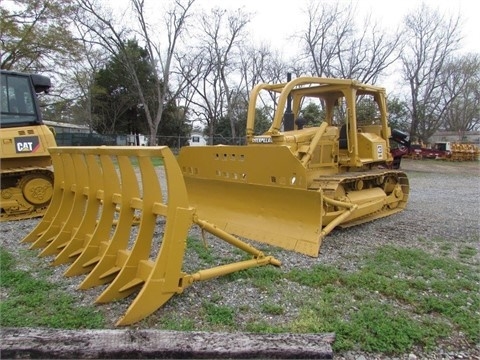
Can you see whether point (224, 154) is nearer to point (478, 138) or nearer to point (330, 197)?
point (330, 197)

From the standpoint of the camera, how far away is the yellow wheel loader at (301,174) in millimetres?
5129

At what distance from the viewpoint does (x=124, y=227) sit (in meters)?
3.71

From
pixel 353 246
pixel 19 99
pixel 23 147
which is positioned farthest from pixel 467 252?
pixel 19 99

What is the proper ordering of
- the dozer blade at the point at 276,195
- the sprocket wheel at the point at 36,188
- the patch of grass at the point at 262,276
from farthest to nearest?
the sprocket wheel at the point at 36,188, the dozer blade at the point at 276,195, the patch of grass at the point at 262,276

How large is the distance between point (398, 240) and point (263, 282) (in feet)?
9.06

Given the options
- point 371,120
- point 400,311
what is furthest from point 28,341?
point 371,120

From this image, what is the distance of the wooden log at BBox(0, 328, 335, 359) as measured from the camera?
102 inches

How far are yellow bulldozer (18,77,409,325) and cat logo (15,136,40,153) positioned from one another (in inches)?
70.9

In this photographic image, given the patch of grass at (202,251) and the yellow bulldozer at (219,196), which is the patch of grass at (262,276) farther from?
the patch of grass at (202,251)

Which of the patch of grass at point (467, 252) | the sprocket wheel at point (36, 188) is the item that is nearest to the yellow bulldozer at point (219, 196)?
the patch of grass at point (467, 252)

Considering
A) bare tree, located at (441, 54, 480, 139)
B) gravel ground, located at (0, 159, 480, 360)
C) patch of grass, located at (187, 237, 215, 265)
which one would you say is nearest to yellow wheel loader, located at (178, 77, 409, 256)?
gravel ground, located at (0, 159, 480, 360)

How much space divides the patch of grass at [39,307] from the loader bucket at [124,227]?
0.22m

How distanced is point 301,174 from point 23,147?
489 cm

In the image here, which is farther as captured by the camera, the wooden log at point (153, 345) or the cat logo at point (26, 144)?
the cat logo at point (26, 144)
